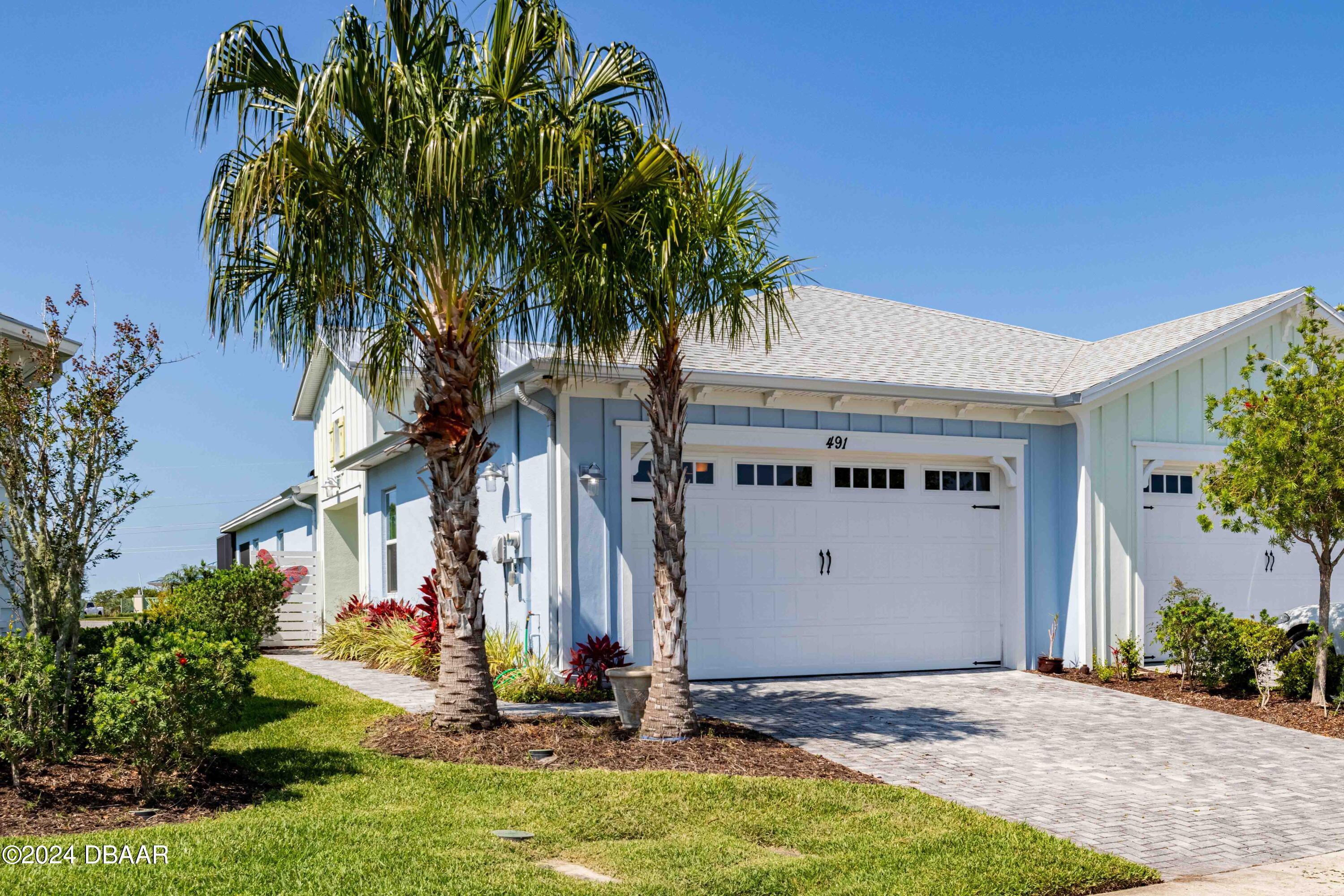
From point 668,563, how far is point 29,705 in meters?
4.42

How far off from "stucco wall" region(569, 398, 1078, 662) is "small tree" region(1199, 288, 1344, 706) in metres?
2.46

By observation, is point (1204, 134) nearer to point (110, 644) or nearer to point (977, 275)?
point (977, 275)

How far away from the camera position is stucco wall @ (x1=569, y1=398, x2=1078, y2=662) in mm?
10992

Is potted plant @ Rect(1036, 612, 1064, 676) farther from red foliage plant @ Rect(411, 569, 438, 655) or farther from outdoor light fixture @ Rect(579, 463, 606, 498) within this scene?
red foliage plant @ Rect(411, 569, 438, 655)

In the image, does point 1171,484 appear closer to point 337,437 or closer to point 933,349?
point 933,349

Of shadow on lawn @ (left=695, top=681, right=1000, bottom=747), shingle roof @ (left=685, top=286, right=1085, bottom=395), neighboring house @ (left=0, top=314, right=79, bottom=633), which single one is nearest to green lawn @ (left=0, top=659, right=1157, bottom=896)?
shadow on lawn @ (left=695, top=681, right=1000, bottom=747)

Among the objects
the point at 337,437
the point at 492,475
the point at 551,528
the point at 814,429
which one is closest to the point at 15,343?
the point at 492,475

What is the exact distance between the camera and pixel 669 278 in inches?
310

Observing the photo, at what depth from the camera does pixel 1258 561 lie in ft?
46.3

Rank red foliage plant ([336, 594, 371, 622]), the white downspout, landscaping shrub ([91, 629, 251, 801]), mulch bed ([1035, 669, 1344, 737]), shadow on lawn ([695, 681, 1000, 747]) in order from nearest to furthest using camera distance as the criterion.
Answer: landscaping shrub ([91, 629, 251, 801])
shadow on lawn ([695, 681, 1000, 747])
mulch bed ([1035, 669, 1344, 737])
the white downspout
red foliage plant ([336, 594, 371, 622])

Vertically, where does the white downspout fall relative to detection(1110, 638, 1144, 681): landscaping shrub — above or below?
above

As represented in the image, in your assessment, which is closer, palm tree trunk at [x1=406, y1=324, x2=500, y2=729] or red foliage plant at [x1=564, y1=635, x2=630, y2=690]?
palm tree trunk at [x1=406, y1=324, x2=500, y2=729]

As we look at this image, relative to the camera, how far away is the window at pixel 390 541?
17.2 metres

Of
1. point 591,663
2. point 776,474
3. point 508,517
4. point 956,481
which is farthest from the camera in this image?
point 956,481
